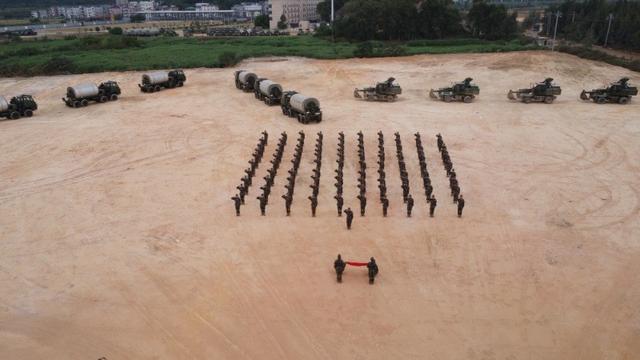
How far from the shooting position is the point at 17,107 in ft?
98.0

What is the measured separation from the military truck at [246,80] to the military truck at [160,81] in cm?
524

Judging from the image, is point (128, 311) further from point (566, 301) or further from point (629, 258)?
point (629, 258)

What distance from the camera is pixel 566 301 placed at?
12.1 m

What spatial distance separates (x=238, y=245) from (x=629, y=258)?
1194cm

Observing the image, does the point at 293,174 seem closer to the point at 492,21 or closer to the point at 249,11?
the point at 492,21

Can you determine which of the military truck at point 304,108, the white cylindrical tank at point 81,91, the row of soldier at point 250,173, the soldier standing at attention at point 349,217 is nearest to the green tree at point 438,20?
the military truck at point 304,108

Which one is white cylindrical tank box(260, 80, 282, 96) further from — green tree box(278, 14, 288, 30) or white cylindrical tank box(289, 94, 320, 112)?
green tree box(278, 14, 288, 30)

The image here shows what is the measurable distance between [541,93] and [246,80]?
20762 millimetres

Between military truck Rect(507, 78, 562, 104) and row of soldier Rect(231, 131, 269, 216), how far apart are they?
59.1 ft

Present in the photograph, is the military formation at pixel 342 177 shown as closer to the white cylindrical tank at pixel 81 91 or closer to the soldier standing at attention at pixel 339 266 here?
the soldier standing at attention at pixel 339 266

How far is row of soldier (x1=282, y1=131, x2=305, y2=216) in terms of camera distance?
1690cm

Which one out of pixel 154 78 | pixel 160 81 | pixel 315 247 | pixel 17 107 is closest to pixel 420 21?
pixel 160 81

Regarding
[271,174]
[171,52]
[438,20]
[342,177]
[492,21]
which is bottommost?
[342,177]

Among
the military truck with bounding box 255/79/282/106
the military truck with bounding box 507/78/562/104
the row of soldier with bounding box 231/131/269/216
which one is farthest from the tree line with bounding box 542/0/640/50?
the row of soldier with bounding box 231/131/269/216
